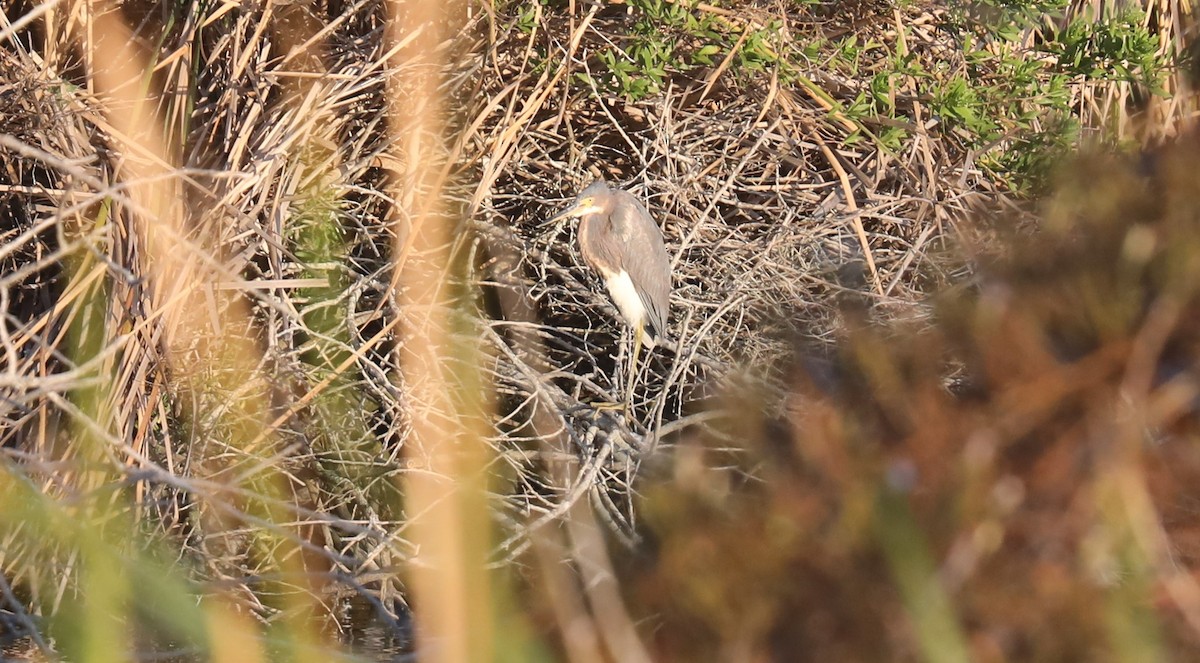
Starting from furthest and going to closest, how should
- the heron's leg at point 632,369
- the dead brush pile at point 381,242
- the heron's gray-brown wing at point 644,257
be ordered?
the heron's gray-brown wing at point 644,257
the heron's leg at point 632,369
the dead brush pile at point 381,242

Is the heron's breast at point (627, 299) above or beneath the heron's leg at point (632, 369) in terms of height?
above

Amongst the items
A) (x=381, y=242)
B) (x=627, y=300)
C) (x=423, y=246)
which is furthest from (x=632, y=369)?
(x=381, y=242)

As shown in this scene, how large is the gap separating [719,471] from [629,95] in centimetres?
150

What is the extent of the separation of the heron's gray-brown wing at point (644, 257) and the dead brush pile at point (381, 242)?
3.9 inches

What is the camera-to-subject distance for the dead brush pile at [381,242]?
2889 millimetres

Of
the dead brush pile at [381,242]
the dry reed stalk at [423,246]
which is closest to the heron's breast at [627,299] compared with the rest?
the dead brush pile at [381,242]

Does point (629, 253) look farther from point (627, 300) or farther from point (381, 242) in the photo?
point (381, 242)

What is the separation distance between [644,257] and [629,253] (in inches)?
3.2

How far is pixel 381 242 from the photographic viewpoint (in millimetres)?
3521

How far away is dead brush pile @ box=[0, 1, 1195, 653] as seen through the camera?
2889mm

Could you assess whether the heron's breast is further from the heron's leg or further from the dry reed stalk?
the dry reed stalk

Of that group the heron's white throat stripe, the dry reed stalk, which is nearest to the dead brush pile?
the dry reed stalk

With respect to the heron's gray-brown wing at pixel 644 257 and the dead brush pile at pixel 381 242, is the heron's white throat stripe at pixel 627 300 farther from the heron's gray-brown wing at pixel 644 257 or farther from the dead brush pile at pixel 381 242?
the dead brush pile at pixel 381 242

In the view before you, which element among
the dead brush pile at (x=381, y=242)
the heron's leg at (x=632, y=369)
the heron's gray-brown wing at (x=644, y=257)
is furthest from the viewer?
the heron's gray-brown wing at (x=644, y=257)
